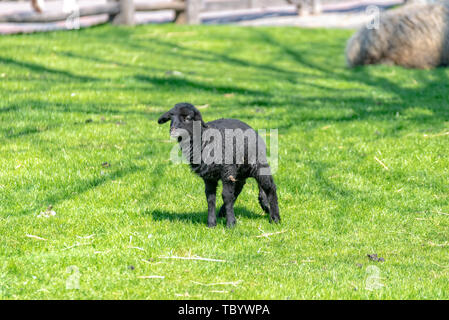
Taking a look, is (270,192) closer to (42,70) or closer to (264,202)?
(264,202)

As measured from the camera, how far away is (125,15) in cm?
1894

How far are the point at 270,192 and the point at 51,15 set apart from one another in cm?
1233

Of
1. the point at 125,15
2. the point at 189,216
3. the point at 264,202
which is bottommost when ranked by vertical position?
the point at 189,216

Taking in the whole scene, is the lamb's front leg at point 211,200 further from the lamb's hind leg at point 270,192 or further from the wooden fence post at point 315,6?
the wooden fence post at point 315,6

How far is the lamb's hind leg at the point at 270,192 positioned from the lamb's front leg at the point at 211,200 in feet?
1.60

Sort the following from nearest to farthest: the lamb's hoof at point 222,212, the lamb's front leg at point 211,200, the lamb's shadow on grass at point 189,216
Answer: the lamb's front leg at point 211,200 → the lamb's shadow on grass at point 189,216 → the lamb's hoof at point 222,212

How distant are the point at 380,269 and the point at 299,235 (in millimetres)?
1163

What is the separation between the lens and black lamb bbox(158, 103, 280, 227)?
6.09 m

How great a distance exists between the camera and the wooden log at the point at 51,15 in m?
16.1

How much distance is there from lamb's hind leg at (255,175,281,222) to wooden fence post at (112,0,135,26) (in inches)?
525

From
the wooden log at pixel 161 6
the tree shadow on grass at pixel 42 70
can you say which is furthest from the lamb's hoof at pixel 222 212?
the wooden log at pixel 161 6

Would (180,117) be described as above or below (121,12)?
below

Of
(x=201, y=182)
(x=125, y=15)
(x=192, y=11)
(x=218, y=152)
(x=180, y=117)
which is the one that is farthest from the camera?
(x=192, y=11)

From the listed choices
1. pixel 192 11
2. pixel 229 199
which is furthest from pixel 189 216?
pixel 192 11
